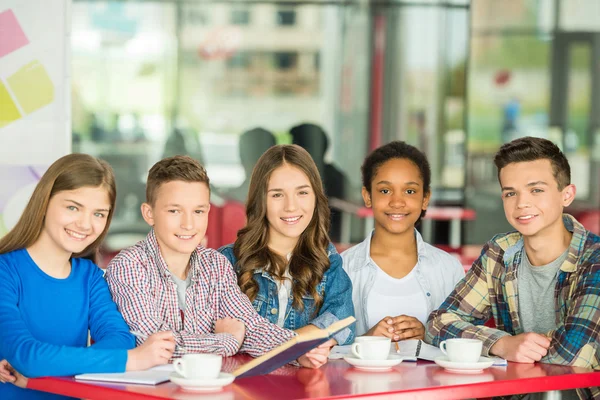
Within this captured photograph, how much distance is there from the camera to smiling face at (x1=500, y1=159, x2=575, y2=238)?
8.86 feet

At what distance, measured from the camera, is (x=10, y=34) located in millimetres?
3834

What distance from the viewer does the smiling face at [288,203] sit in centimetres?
296

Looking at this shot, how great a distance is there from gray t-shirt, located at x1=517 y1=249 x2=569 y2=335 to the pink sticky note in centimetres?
237

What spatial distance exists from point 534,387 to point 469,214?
429cm

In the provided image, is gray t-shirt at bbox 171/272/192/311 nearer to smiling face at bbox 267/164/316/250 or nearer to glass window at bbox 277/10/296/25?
smiling face at bbox 267/164/316/250

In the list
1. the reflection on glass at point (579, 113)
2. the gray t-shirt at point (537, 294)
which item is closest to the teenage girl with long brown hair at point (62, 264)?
the gray t-shirt at point (537, 294)

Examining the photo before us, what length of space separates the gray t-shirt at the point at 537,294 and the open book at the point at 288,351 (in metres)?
0.89

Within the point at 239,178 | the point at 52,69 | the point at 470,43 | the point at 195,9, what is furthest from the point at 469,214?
the point at 52,69

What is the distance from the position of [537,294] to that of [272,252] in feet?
2.89

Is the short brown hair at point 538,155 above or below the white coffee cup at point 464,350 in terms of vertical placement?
above

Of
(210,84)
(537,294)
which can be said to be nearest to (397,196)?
(537,294)

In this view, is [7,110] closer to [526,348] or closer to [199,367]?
[199,367]

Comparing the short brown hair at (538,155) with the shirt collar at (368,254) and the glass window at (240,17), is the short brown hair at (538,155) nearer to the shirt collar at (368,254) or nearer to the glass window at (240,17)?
the shirt collar at (368,254)

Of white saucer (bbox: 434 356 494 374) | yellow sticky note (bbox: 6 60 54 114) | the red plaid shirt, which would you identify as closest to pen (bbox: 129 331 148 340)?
the red plaid shirt
